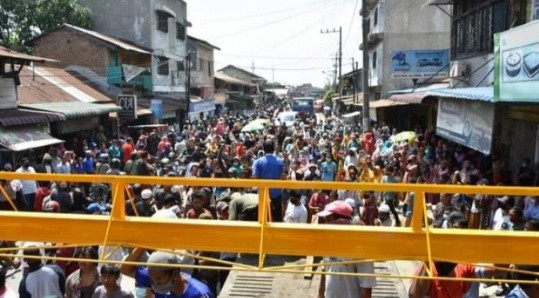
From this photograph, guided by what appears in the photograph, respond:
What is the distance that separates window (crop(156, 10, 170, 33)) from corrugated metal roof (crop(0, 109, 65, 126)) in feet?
59.3

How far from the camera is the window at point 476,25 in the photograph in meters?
13.3

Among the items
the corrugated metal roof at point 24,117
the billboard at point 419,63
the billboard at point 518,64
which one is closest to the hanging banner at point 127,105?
the corrugated metal roof at point 24,117

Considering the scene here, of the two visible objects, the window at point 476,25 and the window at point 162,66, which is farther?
the window at point 162,66

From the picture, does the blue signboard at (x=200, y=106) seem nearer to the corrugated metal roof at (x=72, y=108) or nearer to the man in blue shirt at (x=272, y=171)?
the corrugated metal roof at (x=72, y=108)

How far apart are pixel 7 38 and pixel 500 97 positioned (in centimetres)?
2773

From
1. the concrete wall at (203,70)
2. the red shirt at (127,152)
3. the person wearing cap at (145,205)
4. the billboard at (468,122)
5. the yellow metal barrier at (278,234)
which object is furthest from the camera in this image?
the concrete wall at (203,70)

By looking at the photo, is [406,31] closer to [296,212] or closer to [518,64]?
[518,64]

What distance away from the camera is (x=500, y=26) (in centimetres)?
1315

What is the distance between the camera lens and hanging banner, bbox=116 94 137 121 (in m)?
22.4

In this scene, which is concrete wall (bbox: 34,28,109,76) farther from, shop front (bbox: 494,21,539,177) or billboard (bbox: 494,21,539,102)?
billboard (bbox: 494,21,539,102)

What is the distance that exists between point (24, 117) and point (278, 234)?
1282cm

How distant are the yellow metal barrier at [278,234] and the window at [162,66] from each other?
28969 mm

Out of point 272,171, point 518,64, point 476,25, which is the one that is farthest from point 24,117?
point 476,25

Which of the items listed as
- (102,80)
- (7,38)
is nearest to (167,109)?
(102,80)
